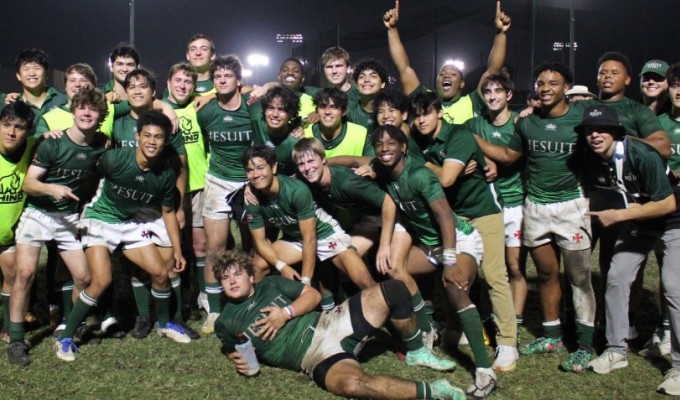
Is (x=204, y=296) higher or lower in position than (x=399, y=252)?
lower

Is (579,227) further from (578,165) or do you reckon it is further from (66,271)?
(66,271)

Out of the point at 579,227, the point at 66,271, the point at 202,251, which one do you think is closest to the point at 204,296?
the point at 202,251

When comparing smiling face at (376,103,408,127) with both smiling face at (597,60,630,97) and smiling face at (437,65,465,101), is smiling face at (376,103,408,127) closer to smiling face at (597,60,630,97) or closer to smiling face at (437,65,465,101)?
smiling face at (437,65,465,101)

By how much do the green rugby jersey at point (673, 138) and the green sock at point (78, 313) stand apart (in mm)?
4616

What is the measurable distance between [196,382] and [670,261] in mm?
3396

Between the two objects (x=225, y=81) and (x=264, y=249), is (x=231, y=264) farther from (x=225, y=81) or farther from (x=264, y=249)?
(x=225, y=81)

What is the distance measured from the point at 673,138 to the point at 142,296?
450cm

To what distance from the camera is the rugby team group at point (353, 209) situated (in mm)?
4629

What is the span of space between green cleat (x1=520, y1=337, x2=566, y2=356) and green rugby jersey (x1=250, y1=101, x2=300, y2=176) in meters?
2.36

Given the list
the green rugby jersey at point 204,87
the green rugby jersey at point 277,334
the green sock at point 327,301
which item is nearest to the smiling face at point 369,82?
the green rugby jersey at point 204,87

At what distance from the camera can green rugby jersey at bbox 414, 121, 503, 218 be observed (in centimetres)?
500

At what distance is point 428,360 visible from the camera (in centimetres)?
486

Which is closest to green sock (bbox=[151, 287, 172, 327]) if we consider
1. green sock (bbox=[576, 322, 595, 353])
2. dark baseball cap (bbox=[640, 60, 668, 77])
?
green sock (bbox=[576, 322, 595, 353])

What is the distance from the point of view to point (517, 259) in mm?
5371
